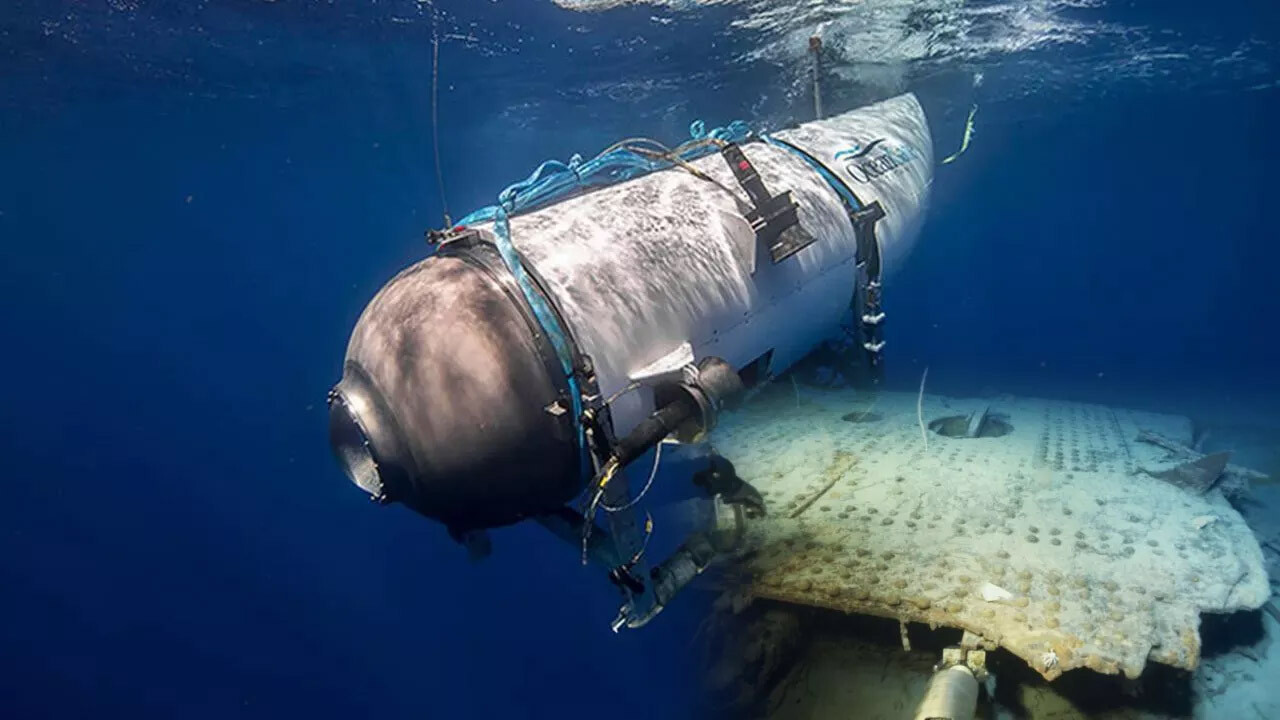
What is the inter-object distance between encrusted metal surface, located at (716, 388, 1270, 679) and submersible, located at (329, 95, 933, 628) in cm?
177

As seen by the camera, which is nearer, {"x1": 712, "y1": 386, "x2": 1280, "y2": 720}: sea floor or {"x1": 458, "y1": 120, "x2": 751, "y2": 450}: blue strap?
{"x1": 458, "y1": 120, "x2": 751, "y2": 450}: blue strap

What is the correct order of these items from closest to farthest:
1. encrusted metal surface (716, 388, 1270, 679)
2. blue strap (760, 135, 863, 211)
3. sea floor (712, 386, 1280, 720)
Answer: sea floor (712, 386, 1280, 720), encrusted metal surface (716, 388, 1270, 679), blue strap (760, 135, 863, 211)

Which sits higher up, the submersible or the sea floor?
the submersible

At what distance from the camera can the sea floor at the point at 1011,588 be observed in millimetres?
4098

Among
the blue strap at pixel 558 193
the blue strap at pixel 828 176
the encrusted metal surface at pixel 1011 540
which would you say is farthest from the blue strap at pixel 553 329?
the encrusted metal surface at pixel 1011 540

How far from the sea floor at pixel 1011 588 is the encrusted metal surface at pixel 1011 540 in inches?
0.6

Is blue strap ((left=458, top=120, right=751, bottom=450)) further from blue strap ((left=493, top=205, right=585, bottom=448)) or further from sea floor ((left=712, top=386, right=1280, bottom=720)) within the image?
sea floor ((left=712, top=386, right=1280, bottom=720))

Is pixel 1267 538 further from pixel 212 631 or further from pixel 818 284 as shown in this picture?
pixel 212 631

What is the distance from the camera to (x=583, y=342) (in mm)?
2883

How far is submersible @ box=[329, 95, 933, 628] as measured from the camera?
2719mm

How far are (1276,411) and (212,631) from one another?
28977mm

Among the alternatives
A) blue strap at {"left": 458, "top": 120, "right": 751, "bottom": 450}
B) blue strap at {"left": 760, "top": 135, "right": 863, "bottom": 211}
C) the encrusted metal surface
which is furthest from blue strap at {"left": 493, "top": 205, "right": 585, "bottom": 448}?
the encrusted metal surface

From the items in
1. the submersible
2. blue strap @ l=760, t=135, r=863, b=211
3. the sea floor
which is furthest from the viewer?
blue strap @ l=760, t=135, r=863, b=211

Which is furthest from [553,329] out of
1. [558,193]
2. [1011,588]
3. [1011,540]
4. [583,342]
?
[1011,540]
